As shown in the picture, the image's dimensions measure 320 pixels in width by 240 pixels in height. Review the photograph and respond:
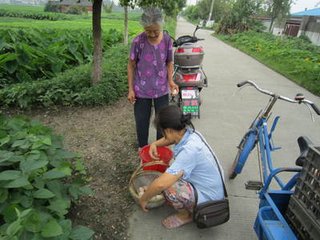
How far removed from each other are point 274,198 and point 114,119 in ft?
9.55

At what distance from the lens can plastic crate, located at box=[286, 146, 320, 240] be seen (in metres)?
1.67

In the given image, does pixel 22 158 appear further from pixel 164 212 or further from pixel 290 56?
pixel 290 56

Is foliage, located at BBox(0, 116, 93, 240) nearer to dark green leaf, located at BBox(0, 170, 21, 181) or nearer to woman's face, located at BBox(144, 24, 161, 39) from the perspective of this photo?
dark green leaf, located at BBox(0, 170, 21, 181)

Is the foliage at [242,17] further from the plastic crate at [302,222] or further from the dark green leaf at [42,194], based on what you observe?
the dark green leaf at [42,194]

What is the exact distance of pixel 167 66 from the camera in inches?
125

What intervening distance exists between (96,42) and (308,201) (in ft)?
13.2

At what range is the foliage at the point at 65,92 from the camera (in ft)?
15.0

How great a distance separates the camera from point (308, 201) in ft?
5.75

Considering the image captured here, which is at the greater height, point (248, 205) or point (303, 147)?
point (303, 147)

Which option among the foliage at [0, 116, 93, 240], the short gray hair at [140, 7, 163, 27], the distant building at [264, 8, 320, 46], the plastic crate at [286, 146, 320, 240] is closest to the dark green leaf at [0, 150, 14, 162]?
the foliage at [0, 116, 93, 240]

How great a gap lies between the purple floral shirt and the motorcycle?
129 cm


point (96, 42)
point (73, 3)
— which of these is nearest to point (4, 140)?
point (96, 42)

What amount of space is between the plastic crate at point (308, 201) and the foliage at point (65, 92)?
11.8 ft

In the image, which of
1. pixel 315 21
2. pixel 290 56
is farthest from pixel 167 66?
pixel 315 21
